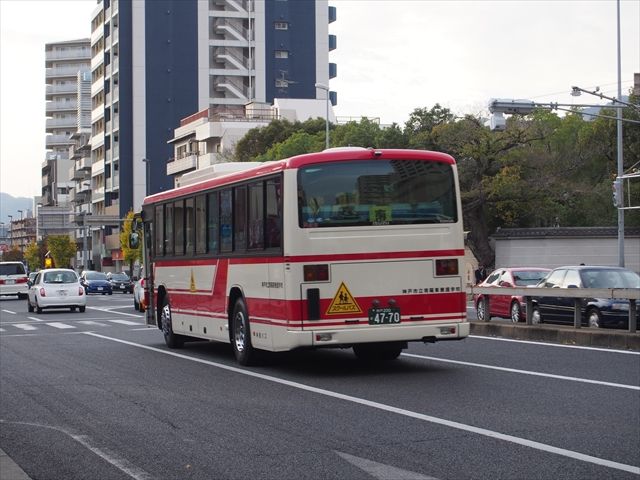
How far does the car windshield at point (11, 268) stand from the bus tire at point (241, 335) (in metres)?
43.6

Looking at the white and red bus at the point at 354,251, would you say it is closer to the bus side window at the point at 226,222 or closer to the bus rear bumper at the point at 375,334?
the bus rear bumper at the point at 375,334

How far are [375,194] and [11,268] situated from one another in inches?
1837

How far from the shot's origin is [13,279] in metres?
59.2

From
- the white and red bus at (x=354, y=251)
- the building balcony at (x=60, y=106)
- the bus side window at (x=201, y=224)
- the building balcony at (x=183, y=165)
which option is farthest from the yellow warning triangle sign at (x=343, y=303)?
the building balcony at (x=60, y=106)

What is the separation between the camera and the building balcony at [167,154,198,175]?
101438 millimetres

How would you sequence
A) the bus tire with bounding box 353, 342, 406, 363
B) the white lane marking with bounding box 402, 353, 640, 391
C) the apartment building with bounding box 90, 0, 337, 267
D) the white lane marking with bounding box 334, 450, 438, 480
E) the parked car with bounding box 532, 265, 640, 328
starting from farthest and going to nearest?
the apartment building with bounding box 90, 0, 337, 267
the parked car with bounding box 532, 265, 640, 328
the bus tire with bounding box 353, 342, 406, 363
the white lane marking with bounding box 402, 353, 640, 391
the white lane marking with bounding box 334, 450, 438, 480

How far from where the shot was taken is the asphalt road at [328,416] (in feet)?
27.7

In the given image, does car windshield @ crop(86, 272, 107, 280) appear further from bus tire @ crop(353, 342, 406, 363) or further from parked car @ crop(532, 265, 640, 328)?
bus tire @ crop(353, 342, 406, 363)

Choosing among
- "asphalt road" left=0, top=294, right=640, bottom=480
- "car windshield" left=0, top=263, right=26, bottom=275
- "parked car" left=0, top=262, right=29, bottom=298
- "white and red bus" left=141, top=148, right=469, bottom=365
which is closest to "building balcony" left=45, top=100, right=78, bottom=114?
"parked car" left=0, top=262, right=29, bottom=298

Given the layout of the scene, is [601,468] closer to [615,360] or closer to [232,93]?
[615,360]

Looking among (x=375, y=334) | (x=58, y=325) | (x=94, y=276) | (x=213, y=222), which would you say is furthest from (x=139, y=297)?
(x=94, y=276)

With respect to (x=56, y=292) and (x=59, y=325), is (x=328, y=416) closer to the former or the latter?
(x=59, y=325)

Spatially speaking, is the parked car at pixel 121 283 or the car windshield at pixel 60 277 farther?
the parked car at pixel 121 283

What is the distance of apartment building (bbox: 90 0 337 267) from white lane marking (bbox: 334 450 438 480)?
335 ft
